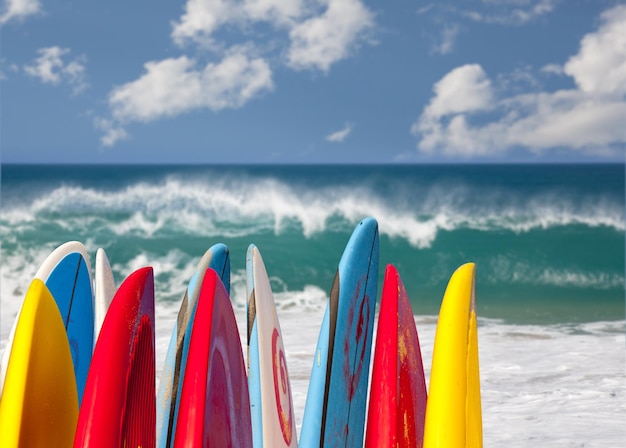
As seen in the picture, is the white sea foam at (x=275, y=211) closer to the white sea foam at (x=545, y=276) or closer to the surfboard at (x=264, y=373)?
the white sea foam at (x=545, y=276)

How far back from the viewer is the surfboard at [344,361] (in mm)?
1574

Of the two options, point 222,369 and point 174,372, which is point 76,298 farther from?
point 222,369

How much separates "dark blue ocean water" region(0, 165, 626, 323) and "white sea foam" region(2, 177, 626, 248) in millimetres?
38

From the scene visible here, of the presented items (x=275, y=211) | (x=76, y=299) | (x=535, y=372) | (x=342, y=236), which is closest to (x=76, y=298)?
(x=76, y=299)

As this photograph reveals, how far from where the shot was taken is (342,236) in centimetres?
1356

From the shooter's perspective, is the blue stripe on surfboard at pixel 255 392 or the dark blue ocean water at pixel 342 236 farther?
the dark blue ocean water at pixel 342 236

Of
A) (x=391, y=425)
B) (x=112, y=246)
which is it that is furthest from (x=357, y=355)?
(x=112, y=246)

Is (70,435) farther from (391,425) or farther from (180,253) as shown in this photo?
(180,253)

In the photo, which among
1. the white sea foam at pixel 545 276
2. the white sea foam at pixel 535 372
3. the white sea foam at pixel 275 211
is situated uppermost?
the white sea foam at pixel 275 211

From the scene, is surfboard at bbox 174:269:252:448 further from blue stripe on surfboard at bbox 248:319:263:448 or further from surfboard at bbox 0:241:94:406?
surfboard at bbox 0:241:94:406

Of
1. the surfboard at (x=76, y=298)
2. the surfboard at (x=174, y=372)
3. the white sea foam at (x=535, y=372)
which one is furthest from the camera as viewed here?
the white sea foam at (x=535, y=372)

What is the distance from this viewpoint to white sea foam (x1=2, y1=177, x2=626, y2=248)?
46.1 feet

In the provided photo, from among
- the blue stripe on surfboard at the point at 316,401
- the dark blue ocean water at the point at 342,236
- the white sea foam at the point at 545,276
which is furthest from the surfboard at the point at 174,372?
the white sea foam at the point at 545,276

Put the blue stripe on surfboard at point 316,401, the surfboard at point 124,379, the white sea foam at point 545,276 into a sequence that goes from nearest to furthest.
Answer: the surfboard at point 124,379 < the blue stripe on surfboard at point 316,401 < the white sea foam at point 545,276
